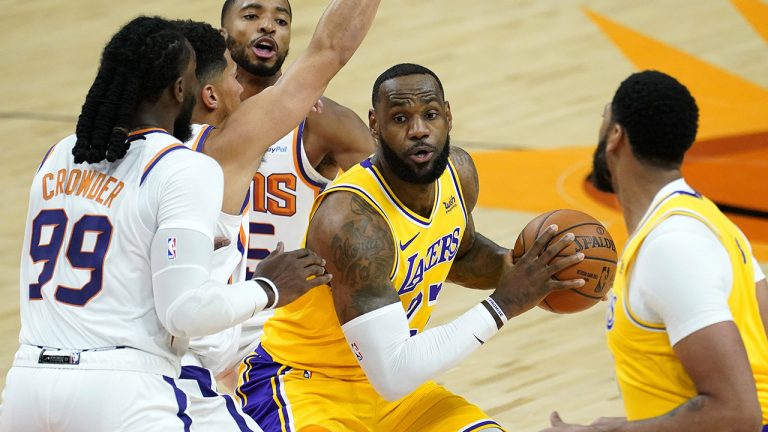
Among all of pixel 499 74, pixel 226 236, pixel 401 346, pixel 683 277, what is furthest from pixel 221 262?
pixel 499 74

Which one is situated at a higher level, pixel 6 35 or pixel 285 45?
pixel 285 45

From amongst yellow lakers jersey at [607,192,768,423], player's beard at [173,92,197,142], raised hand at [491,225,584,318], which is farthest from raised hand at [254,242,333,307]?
yellow lakers jersey at [607,192,768,423]

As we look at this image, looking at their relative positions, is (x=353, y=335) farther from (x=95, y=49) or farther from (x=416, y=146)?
(x=95, y=49)

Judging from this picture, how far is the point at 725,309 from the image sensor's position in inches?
133

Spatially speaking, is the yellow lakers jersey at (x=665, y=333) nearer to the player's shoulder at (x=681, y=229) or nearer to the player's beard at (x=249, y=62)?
the player's shoulder at (x=681, y=229)

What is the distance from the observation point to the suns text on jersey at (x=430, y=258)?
4691 millimetres

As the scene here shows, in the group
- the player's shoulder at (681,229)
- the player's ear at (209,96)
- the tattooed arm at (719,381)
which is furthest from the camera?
the player's ear at (209,96)

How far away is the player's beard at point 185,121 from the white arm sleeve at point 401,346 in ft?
2.87

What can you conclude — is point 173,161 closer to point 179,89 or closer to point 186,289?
point 179,89

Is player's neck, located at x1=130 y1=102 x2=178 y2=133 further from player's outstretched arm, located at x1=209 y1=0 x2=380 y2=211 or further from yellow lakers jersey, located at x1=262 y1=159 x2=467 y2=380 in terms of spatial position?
yellow lakers jersey, located at x1=262 y1=159 x2=467 y2=380

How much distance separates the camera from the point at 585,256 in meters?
4.55

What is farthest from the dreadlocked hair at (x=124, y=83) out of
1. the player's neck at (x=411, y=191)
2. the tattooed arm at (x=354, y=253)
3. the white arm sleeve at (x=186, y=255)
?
the player's neck at (x=411, y=191)

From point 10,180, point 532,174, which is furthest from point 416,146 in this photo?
point 10,180

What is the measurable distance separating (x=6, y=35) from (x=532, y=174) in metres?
5.75
